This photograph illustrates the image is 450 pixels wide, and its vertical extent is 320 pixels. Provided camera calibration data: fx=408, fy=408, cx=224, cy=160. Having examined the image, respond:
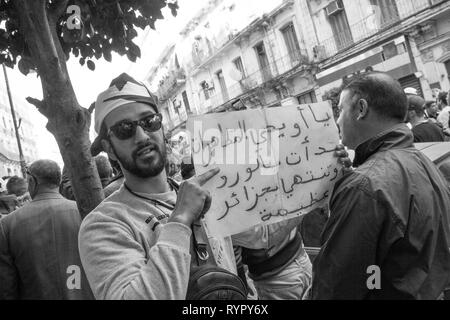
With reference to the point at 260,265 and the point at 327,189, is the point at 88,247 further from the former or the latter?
the point at 260,265

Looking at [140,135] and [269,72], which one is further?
[269,72]

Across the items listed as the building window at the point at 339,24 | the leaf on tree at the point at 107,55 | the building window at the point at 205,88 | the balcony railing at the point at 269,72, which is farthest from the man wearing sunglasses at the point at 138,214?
the building window at the point at 205,88

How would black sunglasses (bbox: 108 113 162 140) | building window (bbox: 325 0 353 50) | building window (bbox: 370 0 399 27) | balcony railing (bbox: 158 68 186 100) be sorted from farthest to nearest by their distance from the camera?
balcony railing (bbox: 158 68 186 100), building window (bbox: 325 0 353 50), building window (bbox: 370 0 399 27), black sunglasses (bbox: 108 113 162 140)

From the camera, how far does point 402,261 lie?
4.88ft

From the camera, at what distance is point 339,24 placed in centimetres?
1827

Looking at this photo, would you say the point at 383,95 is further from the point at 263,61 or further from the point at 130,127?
the point at 263,61

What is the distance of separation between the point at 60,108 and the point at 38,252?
45.4 inches

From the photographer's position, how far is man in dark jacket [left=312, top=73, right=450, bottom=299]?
1475 mm

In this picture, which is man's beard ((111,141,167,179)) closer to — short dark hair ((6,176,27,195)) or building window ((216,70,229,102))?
short dark hair ((6,176,27,195))

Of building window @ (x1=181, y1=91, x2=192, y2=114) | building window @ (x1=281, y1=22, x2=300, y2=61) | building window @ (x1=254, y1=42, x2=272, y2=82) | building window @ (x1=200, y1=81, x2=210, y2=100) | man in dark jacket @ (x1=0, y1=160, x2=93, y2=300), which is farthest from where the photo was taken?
building window @ (x1=181, y1=91, x2=192, y2=114)

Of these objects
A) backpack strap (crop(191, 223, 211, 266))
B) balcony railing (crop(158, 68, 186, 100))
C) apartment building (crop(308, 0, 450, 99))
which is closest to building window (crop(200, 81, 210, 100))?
balcony railing (crop(158, 68, 186, 100))

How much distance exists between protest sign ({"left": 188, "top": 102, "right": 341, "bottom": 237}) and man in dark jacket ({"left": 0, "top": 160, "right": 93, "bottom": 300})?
1531 millimetres

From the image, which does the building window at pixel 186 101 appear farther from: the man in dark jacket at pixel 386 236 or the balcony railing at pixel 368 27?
the man in dark jacket at pixel 386 236

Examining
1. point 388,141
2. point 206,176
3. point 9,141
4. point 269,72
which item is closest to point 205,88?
point 269,72
